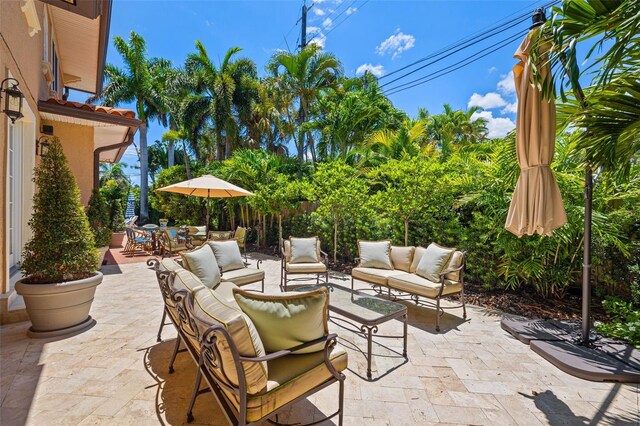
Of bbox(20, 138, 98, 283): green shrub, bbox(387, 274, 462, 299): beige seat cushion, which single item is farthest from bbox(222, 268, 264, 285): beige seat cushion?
bbox(387, 274, 462, 299): beige seat cushion

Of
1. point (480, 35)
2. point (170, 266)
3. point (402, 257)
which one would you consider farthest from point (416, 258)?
point (480, 35)

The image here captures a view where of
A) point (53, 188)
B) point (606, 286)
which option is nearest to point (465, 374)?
point (606, 286)

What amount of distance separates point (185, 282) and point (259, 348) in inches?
41.3

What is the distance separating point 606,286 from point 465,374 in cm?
363

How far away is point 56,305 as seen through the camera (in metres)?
3.49

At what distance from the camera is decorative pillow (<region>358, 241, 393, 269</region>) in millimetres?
5422

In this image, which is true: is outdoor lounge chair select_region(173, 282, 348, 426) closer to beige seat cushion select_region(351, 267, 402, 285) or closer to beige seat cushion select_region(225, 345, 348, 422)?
beige seat cushion select_region(225, 345, 348, 422)

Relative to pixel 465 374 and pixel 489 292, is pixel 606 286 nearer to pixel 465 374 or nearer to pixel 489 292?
pixel 489 292

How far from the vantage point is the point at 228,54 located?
17875mm

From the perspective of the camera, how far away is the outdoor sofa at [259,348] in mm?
1740

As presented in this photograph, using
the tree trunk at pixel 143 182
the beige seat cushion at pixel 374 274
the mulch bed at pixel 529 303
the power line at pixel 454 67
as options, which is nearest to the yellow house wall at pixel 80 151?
the beige seat cushion at pixel 374 274

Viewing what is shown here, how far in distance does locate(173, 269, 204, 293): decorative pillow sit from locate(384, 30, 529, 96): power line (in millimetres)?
10577

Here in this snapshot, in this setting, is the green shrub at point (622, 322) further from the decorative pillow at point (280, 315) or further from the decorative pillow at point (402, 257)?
the decorative pillow at point (280, 315)

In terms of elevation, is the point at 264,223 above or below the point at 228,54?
below
